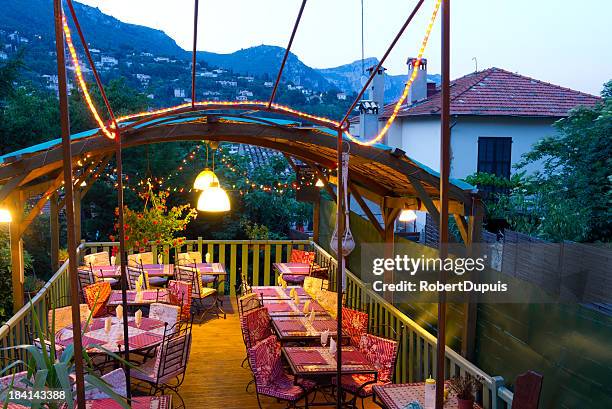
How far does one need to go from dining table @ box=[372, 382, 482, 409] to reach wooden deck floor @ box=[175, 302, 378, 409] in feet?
4.60

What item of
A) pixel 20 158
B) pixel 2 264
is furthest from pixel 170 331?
pixel 2 264

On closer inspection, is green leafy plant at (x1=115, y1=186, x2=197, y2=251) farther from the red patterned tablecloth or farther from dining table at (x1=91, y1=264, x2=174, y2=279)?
the red patterned tablecloth

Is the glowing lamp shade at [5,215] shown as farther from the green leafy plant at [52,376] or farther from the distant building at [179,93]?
the distant building at [179,93]

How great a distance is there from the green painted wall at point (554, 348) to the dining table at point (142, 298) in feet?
13.3

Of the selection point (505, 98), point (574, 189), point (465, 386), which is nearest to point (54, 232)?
point (465, 386)

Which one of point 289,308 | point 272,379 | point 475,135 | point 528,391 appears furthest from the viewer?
point 475,135

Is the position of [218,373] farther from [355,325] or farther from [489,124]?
[489,124]

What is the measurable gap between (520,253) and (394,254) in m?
1.53

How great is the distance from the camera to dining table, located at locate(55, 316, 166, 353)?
5406mm

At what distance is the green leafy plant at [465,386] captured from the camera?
4.17 metres

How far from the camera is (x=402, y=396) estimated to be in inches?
176

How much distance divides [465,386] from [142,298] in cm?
475

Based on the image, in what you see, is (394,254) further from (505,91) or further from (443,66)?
(505,91)

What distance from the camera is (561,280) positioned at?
5574 mm
